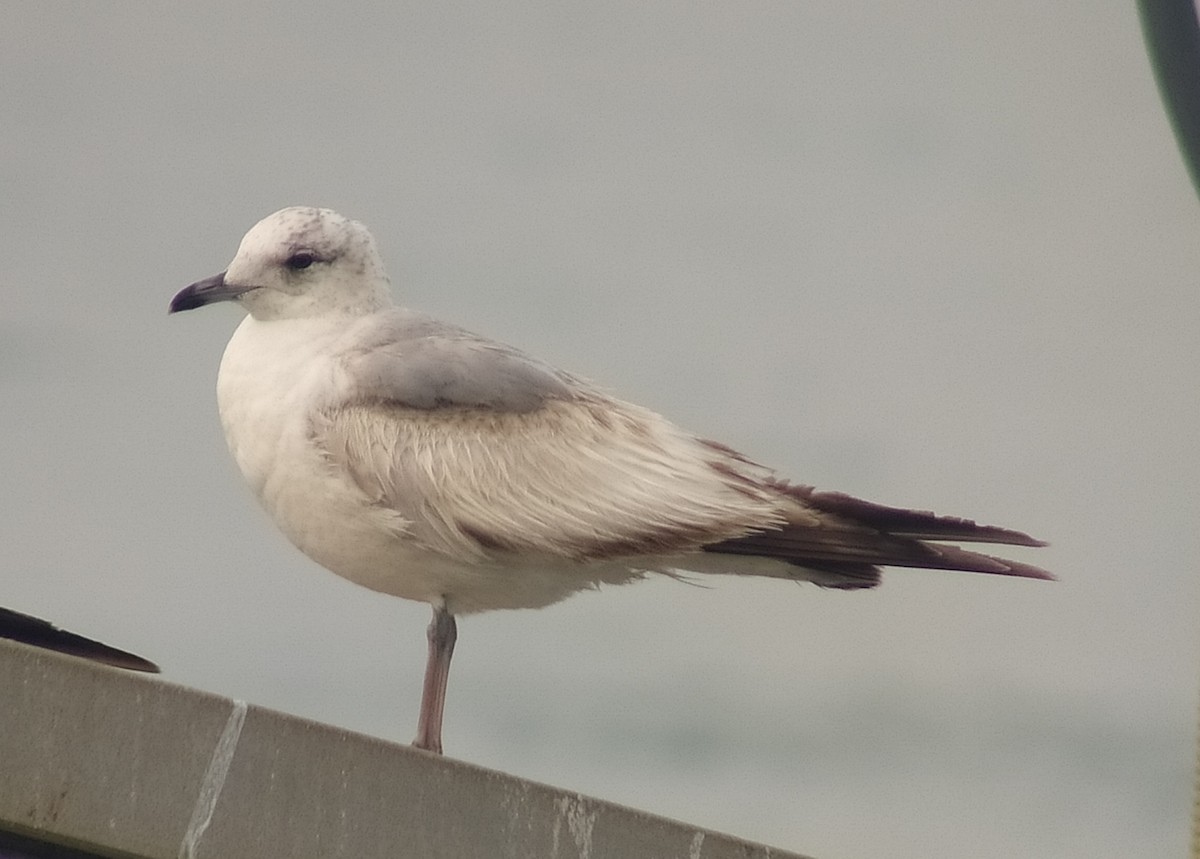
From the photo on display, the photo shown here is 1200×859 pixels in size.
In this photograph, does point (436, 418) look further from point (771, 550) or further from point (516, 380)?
point (771, 550)

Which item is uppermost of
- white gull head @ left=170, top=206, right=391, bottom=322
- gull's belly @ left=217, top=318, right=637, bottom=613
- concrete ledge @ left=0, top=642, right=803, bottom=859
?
white gull head @ left=170, top=206, right=391, bottom=322

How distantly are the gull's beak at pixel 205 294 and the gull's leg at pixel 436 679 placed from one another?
634 millimetres

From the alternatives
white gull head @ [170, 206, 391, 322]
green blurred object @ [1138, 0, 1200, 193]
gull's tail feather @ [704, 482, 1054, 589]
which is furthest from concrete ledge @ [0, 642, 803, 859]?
green blurred object @ [1138, 0, 1200, 193]

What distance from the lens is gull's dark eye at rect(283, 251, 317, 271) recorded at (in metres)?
3.05

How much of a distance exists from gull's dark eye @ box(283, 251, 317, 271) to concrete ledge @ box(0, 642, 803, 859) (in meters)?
0.96

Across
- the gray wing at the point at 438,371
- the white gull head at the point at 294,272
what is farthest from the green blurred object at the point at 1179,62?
the white gull head at the point at 294,272

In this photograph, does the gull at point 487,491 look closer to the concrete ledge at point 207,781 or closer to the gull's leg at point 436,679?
the gull's leg at point 436,679

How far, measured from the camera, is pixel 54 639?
9.00 feet

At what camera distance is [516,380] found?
297cm

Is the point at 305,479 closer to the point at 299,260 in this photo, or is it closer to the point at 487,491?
the point at 487,491

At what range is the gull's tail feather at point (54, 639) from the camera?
2697mm

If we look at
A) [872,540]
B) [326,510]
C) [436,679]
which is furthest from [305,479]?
[872,540]

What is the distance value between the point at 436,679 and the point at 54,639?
0.59 meters

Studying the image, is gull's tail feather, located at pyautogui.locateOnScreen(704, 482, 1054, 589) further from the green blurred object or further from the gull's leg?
the green blurred object
